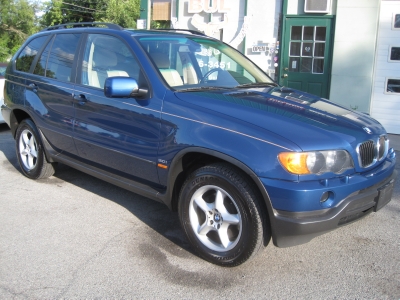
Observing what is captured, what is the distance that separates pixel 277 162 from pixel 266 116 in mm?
430

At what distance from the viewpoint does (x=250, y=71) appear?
477 centimetres

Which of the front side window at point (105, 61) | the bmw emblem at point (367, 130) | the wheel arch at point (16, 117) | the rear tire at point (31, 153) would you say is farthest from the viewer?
the wheel arch at point (16, 117)

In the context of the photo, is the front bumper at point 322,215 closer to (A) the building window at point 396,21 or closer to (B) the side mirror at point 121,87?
(B) the side mirror at point 121,87

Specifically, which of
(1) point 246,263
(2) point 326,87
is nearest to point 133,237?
(1) point 246,263

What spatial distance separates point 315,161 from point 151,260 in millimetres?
1504

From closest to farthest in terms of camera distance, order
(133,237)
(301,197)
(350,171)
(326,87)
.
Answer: (301,197) < (350,171) < (133,237) < (326,87)

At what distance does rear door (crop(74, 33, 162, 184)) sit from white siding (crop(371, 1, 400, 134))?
6.80 metres

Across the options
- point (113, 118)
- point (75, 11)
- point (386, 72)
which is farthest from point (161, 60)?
point (75, 11)

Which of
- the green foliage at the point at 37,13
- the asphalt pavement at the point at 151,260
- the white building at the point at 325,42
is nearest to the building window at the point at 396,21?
the white building at the point at 325,42

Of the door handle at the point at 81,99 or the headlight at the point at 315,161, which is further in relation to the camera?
the door handle at the point at 81,99

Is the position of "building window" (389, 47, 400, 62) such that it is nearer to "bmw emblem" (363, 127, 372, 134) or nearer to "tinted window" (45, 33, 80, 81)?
"bmw emblem" (363, 127, 372, 134)

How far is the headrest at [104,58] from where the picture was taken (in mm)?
4316

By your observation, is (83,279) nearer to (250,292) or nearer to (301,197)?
(250,292)

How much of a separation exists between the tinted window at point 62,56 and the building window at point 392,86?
6.89 metres
